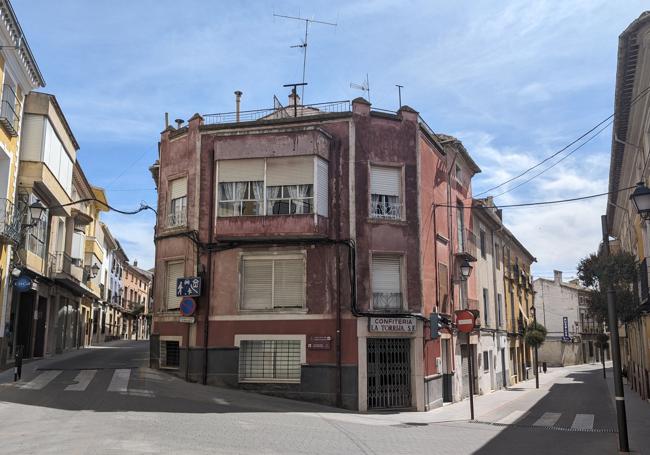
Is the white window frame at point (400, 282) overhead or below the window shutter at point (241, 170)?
below

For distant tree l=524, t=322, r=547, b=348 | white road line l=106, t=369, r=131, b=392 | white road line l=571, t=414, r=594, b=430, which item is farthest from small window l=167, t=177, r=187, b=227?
distant tree l=524, t=322, r=547, b=348

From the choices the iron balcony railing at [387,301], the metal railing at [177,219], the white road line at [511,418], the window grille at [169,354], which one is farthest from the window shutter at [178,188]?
the white road line at [511,418]

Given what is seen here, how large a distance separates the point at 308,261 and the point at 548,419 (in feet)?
27.1

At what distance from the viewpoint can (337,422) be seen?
13.2 m

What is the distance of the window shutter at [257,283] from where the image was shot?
57.2 feet

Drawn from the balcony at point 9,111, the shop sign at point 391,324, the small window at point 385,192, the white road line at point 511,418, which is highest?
the balcony at point 9,111

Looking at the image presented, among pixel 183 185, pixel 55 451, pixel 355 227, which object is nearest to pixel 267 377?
pixel 355 227

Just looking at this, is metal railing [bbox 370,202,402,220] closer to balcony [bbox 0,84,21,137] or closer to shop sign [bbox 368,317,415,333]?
shop sign [bbox 368,317,415,333]

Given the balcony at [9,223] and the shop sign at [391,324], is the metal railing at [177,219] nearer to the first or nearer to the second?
the balcony at [9,223]

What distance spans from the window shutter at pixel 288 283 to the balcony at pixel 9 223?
8412 mm

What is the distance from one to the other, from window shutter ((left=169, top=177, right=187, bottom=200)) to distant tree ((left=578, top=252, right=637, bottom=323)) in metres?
12.6

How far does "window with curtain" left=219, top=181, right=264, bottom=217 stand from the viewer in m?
17.8

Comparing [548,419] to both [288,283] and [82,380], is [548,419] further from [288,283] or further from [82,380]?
[82,380]

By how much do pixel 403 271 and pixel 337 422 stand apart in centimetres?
603
